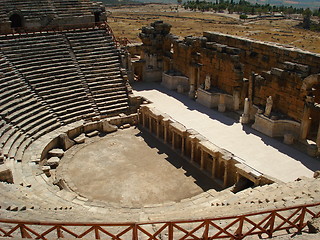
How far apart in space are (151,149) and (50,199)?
7.03 metres

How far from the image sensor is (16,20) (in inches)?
979

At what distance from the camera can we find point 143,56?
89.7 ft

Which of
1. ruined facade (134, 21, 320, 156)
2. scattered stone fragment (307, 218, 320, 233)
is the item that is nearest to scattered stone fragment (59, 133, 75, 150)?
ruined facade (134, 21, 320, 156)

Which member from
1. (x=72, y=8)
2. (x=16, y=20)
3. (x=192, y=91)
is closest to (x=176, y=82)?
(x=192, y=91)

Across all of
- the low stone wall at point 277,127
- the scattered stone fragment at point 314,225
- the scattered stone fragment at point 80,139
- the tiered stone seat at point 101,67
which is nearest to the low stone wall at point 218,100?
the low stone wall at point 277,127

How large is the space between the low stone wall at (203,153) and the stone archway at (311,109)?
3.69 m

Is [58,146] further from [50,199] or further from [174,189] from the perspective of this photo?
[174,189]

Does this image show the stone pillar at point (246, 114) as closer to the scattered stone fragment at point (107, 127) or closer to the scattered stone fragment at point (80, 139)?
the scattered stone fragment at point (107, 127)

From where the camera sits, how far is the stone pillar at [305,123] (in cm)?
1573

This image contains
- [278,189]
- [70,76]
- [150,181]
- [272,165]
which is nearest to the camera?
[278,189]

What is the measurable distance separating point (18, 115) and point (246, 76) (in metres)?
13.3

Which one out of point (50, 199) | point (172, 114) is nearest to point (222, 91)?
point (172, 114)

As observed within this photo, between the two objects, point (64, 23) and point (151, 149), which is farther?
point (64, 23)

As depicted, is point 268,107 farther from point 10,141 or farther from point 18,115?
point 18,115
